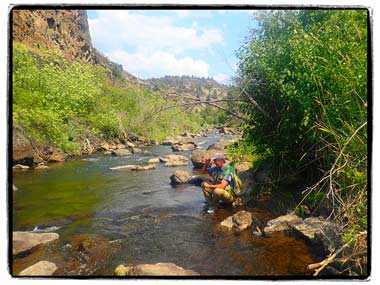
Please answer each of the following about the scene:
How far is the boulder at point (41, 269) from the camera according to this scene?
11.0 feet

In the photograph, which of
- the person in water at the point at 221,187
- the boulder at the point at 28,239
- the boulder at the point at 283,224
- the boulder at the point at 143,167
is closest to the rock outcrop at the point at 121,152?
the boulder at the point at 143,167

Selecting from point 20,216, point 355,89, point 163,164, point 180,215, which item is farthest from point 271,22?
point 163,164

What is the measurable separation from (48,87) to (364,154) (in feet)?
22.4

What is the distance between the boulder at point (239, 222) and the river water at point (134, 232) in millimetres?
158

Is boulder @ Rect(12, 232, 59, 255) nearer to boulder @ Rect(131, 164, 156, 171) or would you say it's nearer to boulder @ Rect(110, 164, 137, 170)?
boulder @ Rect(110, 164, 137, 170)

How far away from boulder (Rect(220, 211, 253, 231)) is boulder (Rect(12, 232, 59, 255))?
2646 mm

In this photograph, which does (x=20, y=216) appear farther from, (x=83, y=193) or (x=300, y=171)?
(x=300, y=171)

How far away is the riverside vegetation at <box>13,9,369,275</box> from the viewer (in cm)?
333

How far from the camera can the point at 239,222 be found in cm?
521

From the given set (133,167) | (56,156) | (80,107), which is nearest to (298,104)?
(80,107)

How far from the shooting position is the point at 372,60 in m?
3.06

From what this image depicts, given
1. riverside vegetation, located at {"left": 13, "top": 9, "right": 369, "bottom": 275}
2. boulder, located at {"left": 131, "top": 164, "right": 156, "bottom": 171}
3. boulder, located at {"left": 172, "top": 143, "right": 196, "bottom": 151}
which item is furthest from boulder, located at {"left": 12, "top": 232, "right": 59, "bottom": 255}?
boulder, located at {"left": 172, "top": 143, "right": 196, "bottom": 151}

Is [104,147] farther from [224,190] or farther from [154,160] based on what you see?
[224,190]

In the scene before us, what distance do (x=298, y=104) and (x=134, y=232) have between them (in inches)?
126
